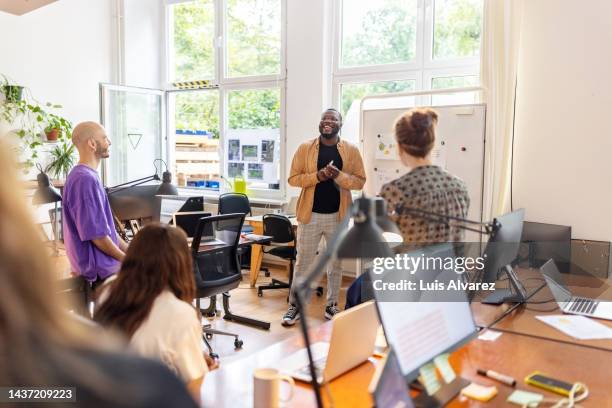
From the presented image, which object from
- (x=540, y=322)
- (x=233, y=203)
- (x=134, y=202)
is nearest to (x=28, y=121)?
(x=233, y=203)

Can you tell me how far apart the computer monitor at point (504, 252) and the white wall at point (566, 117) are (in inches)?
79.3

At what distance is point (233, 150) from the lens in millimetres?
6934

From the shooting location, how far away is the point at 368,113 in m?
4.75

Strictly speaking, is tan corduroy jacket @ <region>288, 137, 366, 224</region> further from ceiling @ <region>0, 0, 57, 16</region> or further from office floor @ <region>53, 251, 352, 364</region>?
ceiling @ <region>0, 0, 57, 16</region>

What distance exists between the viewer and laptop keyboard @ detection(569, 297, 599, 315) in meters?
2.47

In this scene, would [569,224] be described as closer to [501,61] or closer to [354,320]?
[501,61]

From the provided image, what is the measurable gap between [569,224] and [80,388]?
4.43 meters

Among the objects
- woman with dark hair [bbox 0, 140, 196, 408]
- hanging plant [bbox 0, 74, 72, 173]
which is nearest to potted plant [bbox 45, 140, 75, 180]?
hanging plant [bbox 0, 74, 72, 173]

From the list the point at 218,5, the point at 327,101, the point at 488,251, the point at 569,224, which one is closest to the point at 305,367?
the point at 488,251

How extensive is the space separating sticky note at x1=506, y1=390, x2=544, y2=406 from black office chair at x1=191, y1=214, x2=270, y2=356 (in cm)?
245

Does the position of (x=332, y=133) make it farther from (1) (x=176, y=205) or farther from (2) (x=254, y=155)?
(2) (x=254, y=155)

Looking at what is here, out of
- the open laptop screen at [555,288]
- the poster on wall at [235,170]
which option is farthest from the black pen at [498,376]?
the poster on wall at [235,170]

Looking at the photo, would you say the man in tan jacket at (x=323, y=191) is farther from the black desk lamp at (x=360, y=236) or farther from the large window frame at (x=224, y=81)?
the black desk lamp at (x=360, y=236)

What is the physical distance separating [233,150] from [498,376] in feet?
18.4
